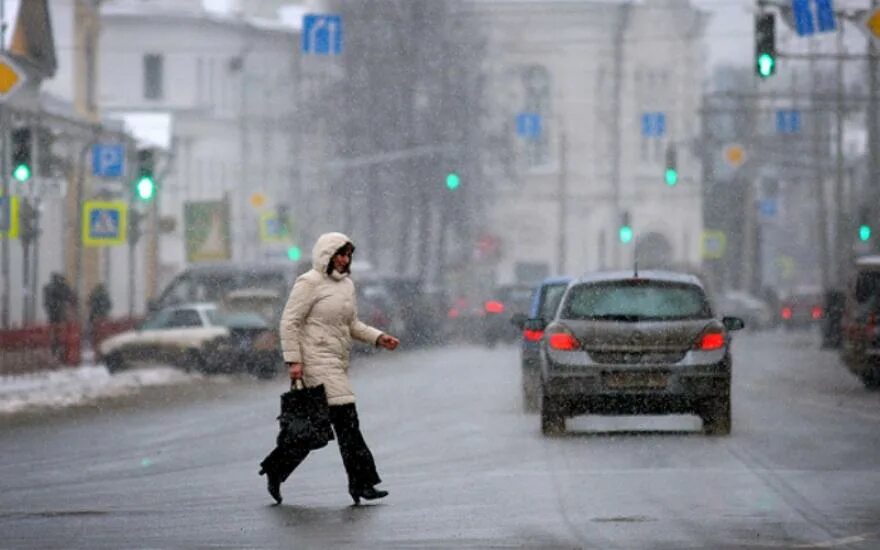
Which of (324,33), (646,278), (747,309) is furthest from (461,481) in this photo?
(747,309)

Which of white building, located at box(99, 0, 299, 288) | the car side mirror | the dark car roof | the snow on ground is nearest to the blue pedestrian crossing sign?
the snow on ground

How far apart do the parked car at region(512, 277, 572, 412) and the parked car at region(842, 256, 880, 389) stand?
5529 millimetres

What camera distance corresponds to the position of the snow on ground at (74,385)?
32219 mm

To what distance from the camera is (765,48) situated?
38.4 m

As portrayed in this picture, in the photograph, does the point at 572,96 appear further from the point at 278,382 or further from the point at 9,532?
the point at 9,532

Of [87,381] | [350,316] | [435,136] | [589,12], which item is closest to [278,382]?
[87,381]

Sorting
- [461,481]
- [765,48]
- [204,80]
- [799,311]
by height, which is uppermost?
[204,80]

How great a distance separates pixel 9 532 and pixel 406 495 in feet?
10.5

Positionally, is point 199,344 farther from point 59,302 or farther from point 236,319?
point 59,302

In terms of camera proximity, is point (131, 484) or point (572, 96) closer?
point (131, 484)

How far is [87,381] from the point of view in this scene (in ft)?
125

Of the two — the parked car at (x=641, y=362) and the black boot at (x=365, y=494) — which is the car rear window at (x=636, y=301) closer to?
the parked car at (x=641, y=362)

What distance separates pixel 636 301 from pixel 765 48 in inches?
632

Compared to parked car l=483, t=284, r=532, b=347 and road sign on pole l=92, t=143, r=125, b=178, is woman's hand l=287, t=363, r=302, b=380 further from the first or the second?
parked car l=483, t=284, r=532, b=347
